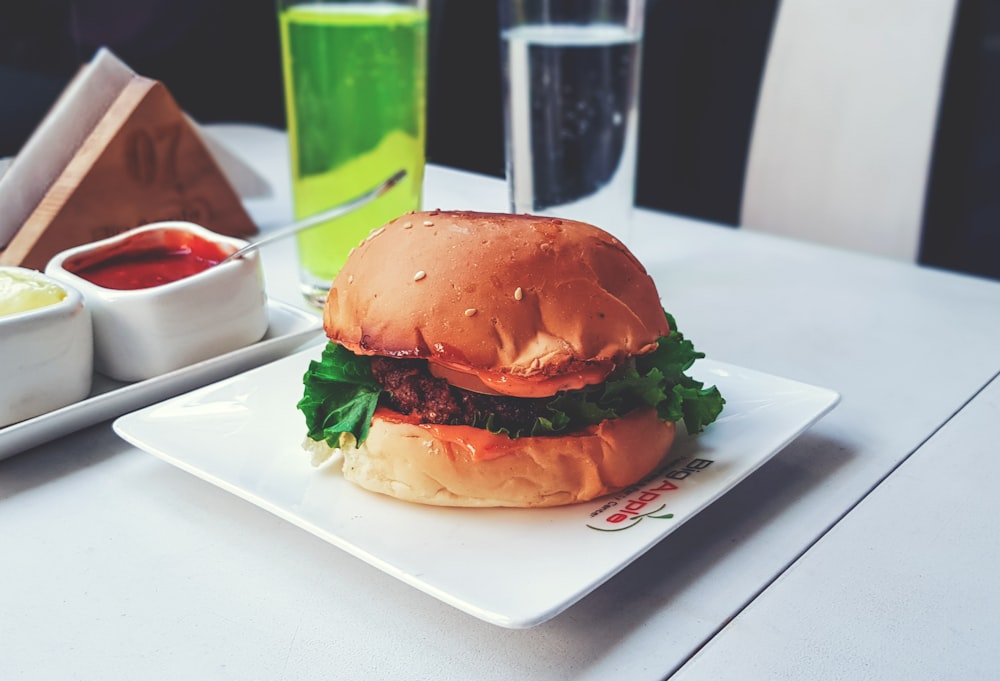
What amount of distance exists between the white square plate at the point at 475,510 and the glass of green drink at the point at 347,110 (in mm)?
426

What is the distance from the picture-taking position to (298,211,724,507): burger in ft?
3.11

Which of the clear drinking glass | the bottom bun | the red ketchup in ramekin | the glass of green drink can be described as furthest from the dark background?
the bottom bun

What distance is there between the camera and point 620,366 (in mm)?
1017

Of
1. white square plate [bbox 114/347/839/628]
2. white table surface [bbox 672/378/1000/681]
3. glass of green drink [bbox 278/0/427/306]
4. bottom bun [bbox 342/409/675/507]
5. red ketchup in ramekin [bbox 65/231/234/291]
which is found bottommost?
white table surface [bbox 672/378/1000/681]

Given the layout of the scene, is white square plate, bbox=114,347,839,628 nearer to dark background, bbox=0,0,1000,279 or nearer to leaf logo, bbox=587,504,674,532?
leaf logo, bbox=587,504,674,532

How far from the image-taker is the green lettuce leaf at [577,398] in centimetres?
99

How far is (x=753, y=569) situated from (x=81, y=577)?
2.08 ft

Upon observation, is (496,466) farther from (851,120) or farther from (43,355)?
(851,120)

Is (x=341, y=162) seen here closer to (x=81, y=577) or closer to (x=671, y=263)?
(x=671, y=263)

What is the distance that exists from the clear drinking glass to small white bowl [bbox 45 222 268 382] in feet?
2.45

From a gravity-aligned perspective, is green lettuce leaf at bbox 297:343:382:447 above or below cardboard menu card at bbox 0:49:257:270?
below

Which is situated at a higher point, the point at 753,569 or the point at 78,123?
the point at 78,123

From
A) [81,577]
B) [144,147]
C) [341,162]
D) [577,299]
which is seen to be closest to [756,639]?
[577,299]

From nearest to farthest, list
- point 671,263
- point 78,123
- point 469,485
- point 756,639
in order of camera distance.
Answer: point 756,639
point 469,485
point 78,123
point 671,263
